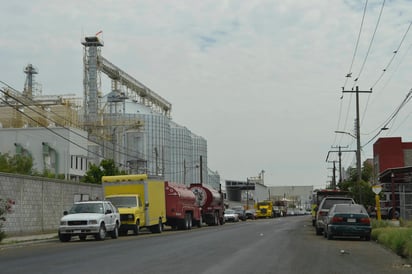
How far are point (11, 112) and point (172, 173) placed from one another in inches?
1147

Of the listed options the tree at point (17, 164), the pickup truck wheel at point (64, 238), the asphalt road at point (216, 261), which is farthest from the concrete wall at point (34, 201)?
the tree at point (17, 164)

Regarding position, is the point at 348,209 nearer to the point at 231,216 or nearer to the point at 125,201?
the point at 125,201

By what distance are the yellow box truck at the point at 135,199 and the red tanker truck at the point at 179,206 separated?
3530 millimetres

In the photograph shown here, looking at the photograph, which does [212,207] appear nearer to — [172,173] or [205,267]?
[205,267]

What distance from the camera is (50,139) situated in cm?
7306

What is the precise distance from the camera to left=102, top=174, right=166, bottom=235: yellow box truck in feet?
101

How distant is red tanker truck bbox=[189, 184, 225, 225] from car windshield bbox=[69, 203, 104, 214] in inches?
775

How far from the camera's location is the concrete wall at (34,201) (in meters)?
29.4

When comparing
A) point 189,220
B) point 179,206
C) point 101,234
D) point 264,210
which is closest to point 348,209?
point 101,234

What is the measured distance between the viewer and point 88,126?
74.7 meters

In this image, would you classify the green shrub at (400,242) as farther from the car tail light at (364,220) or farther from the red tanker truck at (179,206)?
the red tanker truck at (179,206)

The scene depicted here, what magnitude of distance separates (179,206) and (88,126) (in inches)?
1518

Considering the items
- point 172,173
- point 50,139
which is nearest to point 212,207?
point 50,139

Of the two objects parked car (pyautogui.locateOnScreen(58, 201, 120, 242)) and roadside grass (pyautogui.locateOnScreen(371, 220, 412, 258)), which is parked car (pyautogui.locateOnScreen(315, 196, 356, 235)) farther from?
parked car (pyautogui.locateOnScreen(58, 201, 120, 242))
